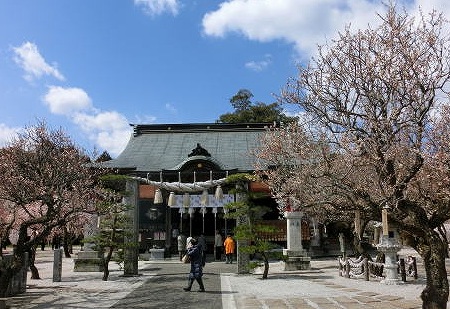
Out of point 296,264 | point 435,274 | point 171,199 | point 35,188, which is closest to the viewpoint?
point 435,274

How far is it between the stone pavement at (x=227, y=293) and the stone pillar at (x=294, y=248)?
5.94ft

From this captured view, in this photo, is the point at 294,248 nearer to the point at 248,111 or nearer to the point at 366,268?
the point at 366,268

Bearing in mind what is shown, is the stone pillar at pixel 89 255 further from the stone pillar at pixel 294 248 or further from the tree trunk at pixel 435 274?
the tree trunk at pixel 435 274

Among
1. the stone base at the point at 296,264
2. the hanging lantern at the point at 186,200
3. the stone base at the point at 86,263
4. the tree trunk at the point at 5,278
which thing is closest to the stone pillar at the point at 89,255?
the stone base at the point at 86,263

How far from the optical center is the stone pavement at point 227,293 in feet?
39.2

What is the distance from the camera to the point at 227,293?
1414 cm

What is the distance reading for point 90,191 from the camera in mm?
21234

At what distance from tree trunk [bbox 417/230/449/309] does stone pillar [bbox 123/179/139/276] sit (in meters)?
13.9

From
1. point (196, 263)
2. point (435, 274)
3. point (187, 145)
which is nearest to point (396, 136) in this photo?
point (435, 274)

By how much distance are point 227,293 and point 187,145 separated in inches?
803

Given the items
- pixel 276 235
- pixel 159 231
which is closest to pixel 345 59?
pixel 276 235

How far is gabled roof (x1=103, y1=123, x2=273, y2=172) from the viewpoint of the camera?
29703mm

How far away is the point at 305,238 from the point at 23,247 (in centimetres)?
2065

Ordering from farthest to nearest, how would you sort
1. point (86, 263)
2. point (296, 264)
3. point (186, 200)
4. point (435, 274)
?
point (186, 200), point (86, 263), point (296, 264), point (435, 274)
